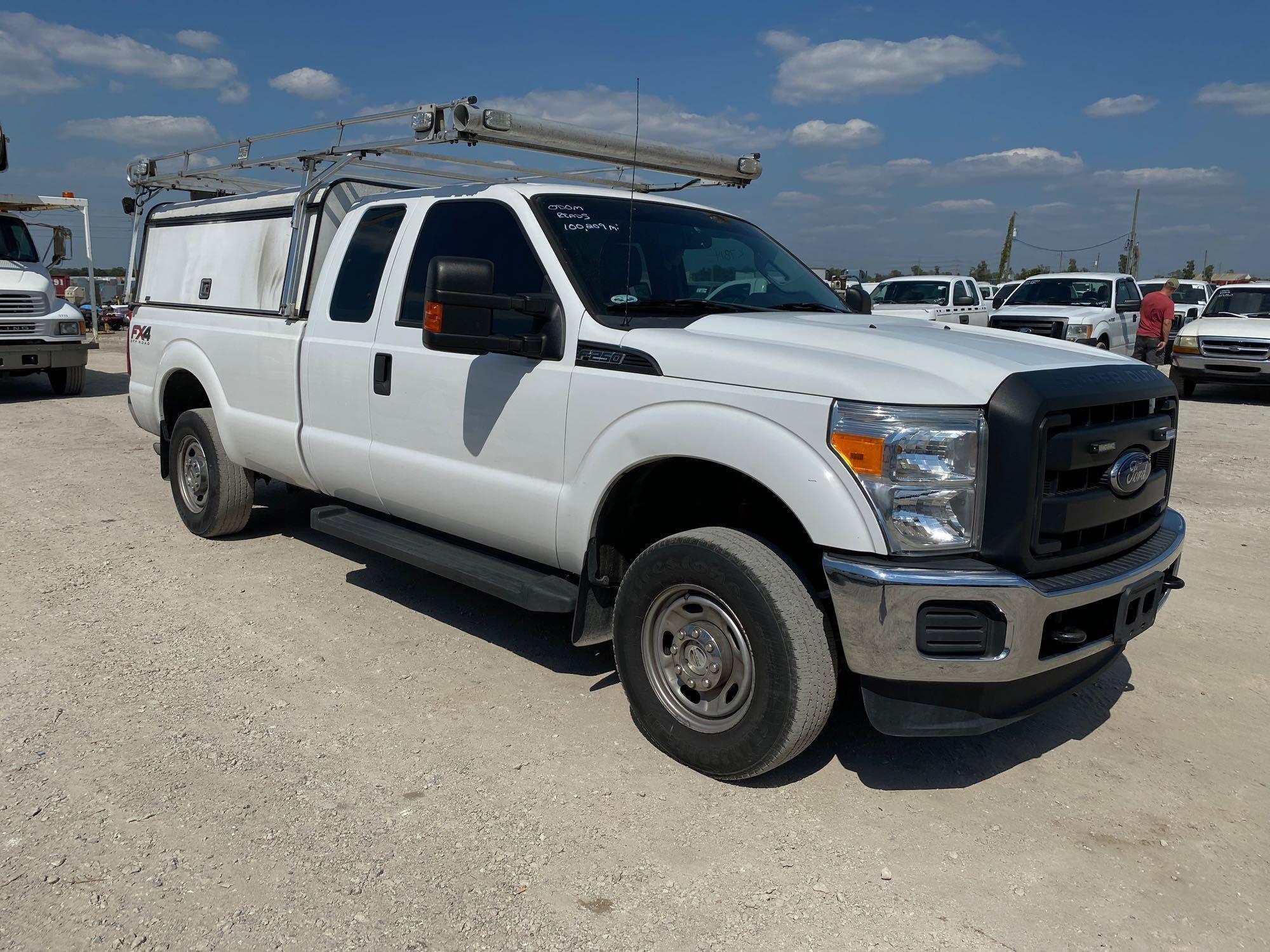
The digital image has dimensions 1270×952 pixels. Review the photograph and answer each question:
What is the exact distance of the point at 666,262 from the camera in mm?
4371

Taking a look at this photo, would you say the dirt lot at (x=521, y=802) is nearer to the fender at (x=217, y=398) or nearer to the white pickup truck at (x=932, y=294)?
the fender at (x=217, y=398)

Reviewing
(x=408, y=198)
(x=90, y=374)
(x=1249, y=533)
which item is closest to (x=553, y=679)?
(x=408, y=198)

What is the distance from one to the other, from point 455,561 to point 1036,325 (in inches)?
528

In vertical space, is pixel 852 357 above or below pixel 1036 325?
above

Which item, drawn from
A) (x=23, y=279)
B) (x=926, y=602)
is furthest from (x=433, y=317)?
(x=23, y=279)

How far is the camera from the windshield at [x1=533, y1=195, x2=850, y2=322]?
4062 millimetres

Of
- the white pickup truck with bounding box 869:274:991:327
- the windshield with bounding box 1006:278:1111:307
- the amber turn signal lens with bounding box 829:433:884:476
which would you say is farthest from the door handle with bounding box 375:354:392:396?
the windshield with bounding box 1006:278:1111:307

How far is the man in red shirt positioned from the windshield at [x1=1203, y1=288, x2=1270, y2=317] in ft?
3.29

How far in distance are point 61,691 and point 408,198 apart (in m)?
2.66

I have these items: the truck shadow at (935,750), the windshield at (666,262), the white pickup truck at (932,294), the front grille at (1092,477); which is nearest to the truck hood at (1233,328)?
the white pickup truck at (932,294)

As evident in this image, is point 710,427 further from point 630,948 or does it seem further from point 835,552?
point 630,948

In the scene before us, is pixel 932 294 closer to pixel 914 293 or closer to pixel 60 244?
pixel 914 293

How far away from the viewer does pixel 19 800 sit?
3354 mm

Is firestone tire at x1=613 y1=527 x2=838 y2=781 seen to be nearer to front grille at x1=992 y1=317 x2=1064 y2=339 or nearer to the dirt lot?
the dirt lot
